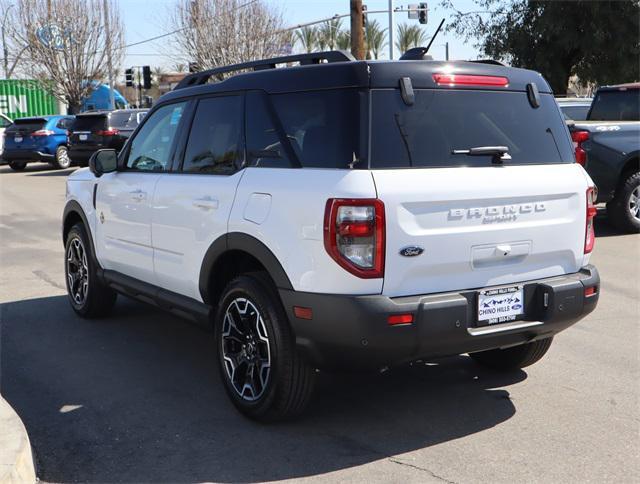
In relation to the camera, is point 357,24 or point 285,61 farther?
point 357,24

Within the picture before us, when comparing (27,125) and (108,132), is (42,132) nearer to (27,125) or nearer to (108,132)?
(27,125)

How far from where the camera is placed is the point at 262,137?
445 cm

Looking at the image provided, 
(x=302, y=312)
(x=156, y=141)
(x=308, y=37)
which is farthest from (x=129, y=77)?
(x=302, y=312)

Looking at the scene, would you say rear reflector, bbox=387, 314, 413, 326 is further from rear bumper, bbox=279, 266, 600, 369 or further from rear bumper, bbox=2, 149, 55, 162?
rear bumper, bbox=2, 149, 55, 162

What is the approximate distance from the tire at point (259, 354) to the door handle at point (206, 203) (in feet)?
1.55

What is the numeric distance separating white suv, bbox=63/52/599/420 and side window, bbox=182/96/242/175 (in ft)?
0.05

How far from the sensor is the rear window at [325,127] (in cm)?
388

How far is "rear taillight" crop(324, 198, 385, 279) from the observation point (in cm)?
372

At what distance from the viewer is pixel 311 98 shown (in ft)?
13.6

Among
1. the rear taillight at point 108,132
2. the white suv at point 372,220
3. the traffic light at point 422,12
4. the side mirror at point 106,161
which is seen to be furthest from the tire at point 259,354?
the traffic light at point 422,12

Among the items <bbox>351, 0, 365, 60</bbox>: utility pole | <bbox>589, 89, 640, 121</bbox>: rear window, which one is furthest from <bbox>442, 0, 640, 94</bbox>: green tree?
<bbox>589, 89, 640, 121</bbox>: rear window

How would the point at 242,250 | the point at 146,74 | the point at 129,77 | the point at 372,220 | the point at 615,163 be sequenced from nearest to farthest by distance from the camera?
the point at 372,220 < the point at 242,250 < the point at 615,163 < the point at 146,74 < the point at 129,77

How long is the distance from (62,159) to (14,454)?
2263 centimetres

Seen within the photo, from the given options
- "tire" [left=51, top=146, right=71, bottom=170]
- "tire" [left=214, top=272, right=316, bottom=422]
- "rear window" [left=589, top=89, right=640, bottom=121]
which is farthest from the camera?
"tire" [left=51, top=146, right=71, bottom=170]
